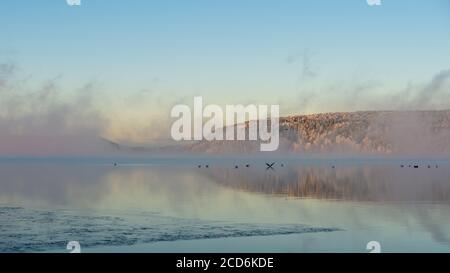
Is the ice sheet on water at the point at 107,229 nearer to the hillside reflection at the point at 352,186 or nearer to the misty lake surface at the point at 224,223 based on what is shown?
the misty lake surface at the point at 224,223

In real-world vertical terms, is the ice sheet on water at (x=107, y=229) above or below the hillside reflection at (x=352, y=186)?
below

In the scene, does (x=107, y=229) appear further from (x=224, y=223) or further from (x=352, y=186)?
(x=352, y=186)

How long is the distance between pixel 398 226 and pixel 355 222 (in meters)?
1.69

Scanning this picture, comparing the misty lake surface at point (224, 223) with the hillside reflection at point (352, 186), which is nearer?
the misty lake surface at point (224, 223)

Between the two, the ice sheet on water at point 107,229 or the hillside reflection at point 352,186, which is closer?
the ice sheet on water at point 107,229

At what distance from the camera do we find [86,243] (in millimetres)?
15836

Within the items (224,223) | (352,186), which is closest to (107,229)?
(224,223)

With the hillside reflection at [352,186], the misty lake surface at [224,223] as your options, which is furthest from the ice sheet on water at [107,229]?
the hillside reflection at [352,186]

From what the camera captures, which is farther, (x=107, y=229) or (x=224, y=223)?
(x=224, y=223)

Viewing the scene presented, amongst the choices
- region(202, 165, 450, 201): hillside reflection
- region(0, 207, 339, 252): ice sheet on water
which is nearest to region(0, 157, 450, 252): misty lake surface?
region(0, 207, 339, 252): ice sheet on water

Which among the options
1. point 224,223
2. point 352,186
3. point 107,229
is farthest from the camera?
point 352,186

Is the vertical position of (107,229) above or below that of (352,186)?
below

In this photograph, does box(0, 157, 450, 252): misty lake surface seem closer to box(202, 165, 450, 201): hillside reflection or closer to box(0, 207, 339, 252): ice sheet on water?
box(0, 207, 339, 252): ice sheet on water
